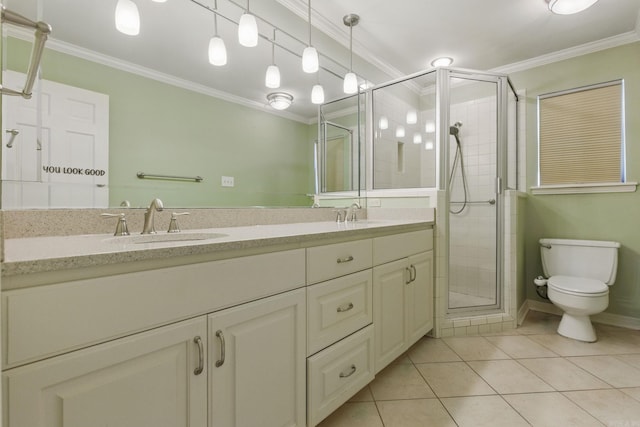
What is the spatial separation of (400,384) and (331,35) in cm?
235

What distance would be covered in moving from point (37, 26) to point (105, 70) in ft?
1.94

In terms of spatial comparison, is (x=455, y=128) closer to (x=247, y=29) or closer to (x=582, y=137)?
(x=582, y=137)

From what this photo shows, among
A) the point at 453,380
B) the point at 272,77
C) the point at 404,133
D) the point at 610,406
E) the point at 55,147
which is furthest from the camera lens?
the point at 404,133

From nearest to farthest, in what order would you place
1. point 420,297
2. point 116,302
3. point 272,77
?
1. point 116,302
2. point 272,77
3. point 420,297

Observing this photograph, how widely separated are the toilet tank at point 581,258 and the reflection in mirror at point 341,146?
1697 millimetres

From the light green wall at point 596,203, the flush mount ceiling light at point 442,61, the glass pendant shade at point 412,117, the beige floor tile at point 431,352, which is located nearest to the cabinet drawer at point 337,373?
the beige floor tile at point 431,352

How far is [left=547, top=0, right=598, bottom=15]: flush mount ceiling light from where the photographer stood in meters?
1.83

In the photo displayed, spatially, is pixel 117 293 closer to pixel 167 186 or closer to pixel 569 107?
pixel 167 186

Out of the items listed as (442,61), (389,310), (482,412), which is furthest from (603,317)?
(442,61)

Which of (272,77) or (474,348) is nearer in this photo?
(272,77)

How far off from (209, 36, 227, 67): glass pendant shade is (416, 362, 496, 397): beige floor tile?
2.02 meters

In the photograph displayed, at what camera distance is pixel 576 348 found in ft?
6.25

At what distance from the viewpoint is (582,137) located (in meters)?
2.48

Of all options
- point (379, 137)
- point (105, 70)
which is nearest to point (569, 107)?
point (379, 137)
